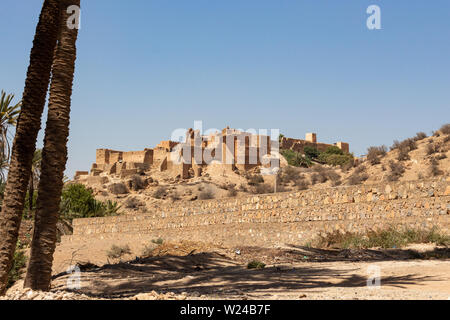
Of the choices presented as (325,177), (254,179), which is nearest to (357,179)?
(325,177)

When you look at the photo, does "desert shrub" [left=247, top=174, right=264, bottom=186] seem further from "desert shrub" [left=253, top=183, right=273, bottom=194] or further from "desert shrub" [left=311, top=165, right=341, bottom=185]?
"desert shrub" [left=311, top=165, right=341, bottom=185]

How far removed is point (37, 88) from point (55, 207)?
201 centimetres

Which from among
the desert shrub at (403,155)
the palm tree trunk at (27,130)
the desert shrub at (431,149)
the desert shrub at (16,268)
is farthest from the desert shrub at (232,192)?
the palm tree trunk at (27,130)

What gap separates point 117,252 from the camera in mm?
17875

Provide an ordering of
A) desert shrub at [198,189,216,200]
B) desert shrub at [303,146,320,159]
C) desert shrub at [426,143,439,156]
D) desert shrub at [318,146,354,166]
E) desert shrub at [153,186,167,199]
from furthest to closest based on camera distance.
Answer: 1. desert shrub at [303,146,320,159]
2. desert shrub at [318,146,354,166]
3. desert shrub at [153,186,167,199]
4. desert shrub at [198,189,216,200]
5. desert shrub at [426,143,439,156]

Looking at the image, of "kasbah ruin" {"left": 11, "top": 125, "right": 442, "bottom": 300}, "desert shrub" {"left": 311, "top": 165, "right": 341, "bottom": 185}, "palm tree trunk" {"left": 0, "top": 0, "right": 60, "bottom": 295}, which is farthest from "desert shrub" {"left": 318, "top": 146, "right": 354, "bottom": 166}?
"palm tree trunk" {"left": 0, "top": 0, "right": 60, "bottom": 295}

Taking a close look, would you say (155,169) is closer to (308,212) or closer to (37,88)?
(308,212)

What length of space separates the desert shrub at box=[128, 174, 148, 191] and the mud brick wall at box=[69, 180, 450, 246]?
107ft

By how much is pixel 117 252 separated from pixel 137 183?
38683 mm

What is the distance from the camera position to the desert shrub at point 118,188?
54.4m

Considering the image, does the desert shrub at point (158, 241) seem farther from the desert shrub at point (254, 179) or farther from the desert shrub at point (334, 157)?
the desert shrub at point (334, 157)

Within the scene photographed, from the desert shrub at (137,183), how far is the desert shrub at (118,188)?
108 cm

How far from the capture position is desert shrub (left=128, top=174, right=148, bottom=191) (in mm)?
55969

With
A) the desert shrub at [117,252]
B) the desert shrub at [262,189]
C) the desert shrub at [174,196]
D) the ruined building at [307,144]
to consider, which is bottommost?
the desert shrub at [117,252]
